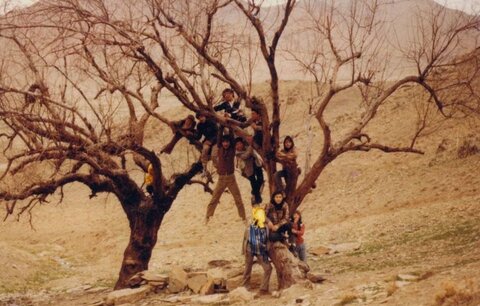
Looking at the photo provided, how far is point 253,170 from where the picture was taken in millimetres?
11305

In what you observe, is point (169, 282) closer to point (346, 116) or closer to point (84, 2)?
point (84, 2)

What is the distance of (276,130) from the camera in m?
10.3

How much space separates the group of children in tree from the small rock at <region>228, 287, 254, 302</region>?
339mm

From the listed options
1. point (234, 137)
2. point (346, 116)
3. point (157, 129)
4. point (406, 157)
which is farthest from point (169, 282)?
point (157, 129)

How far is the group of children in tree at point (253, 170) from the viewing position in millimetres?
9867

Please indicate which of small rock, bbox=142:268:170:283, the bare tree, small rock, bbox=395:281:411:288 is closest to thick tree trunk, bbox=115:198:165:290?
the bare tree

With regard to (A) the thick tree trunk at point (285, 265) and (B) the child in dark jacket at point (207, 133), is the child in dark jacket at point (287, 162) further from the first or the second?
(B) the child in dark jacket at point (207, 133)

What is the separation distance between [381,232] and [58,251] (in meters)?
13.1

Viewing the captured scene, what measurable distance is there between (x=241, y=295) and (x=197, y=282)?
5.55ft

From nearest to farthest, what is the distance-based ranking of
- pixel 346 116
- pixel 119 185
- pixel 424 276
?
1. pixel 424 276
2. pixel 119 185
3. pixel 346 116

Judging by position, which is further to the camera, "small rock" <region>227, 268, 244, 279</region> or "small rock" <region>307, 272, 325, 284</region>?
"small rock" <region>227, 268, 244, 279</region>

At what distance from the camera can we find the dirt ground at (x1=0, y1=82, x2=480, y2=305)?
882 centimetres

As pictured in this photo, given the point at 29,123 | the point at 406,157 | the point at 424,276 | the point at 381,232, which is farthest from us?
the point at 406,157

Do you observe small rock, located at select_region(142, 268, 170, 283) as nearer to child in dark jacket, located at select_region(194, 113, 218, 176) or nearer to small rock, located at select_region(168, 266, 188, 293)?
small rock, located at select_region(168, 266, 188, 293)
